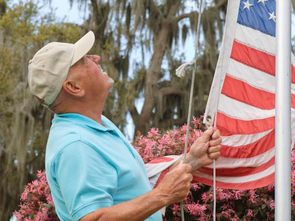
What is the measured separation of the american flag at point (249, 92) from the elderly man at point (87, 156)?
789mm

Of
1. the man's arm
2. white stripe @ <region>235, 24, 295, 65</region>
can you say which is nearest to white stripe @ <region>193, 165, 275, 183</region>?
white stripe @ <region>235, 24, 295, 65</region>

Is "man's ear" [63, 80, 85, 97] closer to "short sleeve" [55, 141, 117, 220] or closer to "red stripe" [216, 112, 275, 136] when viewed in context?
"short sleeve" [55, 141, 117, 220]

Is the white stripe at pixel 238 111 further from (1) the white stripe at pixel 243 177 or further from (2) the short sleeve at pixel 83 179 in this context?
(2) the short sleeve at pixel 83 179

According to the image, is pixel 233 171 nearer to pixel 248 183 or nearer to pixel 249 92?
pixel 248 183

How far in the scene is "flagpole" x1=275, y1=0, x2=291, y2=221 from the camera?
7.41 feet

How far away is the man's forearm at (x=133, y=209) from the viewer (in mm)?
1891

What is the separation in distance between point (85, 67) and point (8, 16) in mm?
12666

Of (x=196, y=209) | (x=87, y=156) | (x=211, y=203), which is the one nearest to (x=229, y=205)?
(x=211, y=203)

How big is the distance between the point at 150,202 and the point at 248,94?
121 cm

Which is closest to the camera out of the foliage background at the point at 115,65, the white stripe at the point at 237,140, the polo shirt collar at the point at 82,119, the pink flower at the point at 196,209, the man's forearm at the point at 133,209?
the man's forearm at the point at 133,209

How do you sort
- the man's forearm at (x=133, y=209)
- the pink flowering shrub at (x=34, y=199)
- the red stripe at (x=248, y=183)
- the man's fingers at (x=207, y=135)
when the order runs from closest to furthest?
1. the man's forearm at (x=133, y=209)
2. the man's fingers at (x=207, y=135)
3. the red stripe at (x=248, y=183)
4. the pink flowering shrub at (x=34, y=199)

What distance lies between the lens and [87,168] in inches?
76.5

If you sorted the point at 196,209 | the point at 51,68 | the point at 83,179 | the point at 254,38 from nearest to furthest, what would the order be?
the point at 83,179, the point at 51,68, the point at 254,38, the point at 196,209

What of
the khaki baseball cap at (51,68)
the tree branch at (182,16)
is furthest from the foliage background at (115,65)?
the khaki baseball cap at (51,68)
